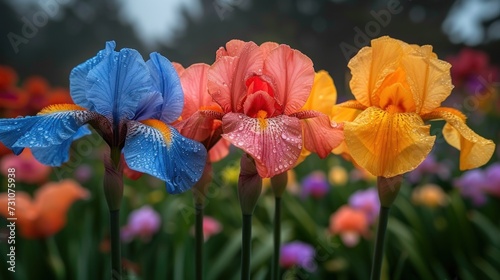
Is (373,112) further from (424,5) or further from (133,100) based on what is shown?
(424,5)

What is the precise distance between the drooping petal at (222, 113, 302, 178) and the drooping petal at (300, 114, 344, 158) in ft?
0.19

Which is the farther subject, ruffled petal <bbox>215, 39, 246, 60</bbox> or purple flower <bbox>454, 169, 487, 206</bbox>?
purple flower <bbox>454, 169, 487, 206</bbox>

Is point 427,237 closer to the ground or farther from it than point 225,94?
closer to the ground

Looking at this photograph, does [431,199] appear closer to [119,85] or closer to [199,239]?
[199,239]

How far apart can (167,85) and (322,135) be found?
0.21 m

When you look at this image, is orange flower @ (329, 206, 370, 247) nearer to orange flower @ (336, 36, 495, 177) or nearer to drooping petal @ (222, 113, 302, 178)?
orange flower @ (336, 36, 495, 177)

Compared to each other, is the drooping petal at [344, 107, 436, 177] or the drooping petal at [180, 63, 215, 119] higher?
the drooping petal at [180, 63, 215, 119]

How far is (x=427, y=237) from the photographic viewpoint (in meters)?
1.83

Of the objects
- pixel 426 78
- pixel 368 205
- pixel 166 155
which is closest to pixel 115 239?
pixel 166 155

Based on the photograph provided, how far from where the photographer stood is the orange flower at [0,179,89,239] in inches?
59.9

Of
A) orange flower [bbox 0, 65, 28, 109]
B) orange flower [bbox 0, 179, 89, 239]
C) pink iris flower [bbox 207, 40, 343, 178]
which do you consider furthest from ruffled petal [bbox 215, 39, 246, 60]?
orange flower [bbox 0, 65, 28, 109]

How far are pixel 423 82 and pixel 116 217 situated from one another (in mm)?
428

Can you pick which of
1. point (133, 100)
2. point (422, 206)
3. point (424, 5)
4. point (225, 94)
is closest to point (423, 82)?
point (225, 94)

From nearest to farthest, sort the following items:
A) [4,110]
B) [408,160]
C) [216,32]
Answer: [408,160]
[4,110]
[216,32]
